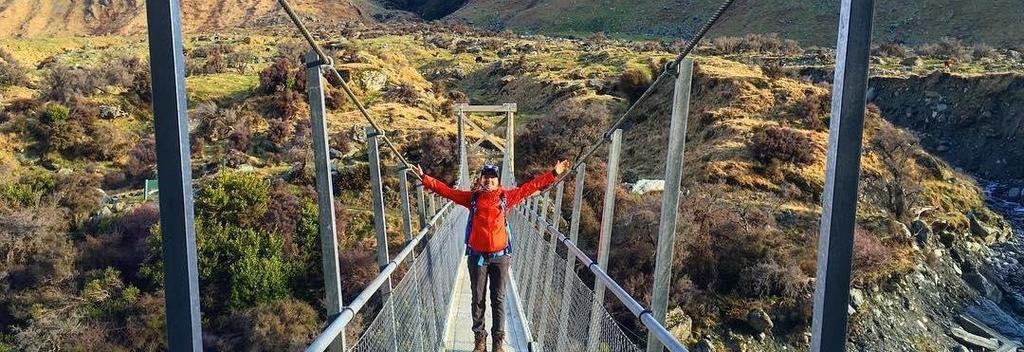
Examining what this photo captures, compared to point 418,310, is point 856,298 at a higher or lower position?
lower

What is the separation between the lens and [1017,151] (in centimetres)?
1608

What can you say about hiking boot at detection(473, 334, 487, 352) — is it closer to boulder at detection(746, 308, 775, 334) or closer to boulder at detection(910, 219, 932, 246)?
boulder at detection(746, 308, 775, 334)

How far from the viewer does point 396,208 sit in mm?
14953

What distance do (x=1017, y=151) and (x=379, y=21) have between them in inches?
1775

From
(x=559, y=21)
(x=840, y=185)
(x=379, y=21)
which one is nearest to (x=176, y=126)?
(x=840, y=185)

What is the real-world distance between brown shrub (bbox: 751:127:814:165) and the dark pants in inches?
461

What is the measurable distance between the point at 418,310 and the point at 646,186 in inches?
440

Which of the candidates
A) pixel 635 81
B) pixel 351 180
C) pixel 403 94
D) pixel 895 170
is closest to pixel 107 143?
pixel 351 180

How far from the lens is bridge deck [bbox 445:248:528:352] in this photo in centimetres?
411

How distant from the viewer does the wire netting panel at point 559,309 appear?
8.81 ft

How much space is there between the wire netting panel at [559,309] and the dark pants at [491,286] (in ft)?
1.04

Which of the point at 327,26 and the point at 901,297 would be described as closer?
the point at 901,297

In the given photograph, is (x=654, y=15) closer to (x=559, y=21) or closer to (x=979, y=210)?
(x=559, y=21)

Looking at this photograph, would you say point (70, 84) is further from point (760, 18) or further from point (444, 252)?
point (760, 18)
